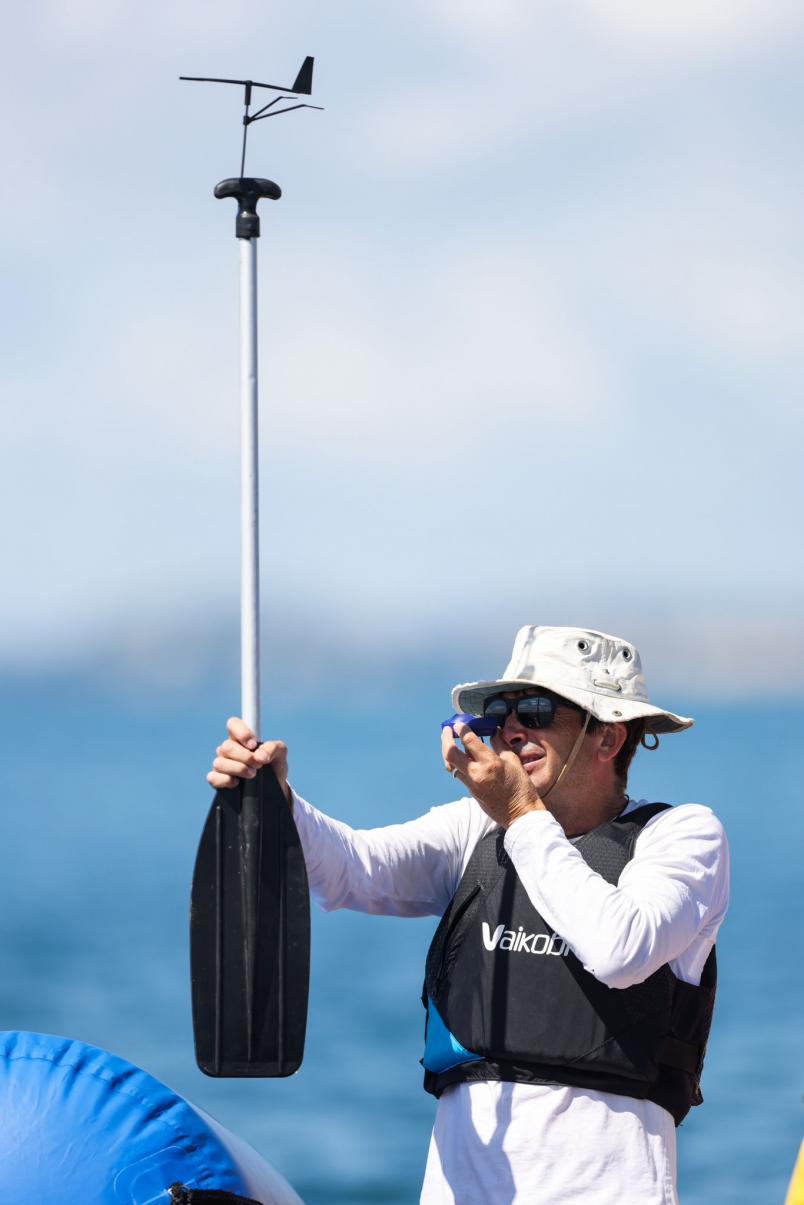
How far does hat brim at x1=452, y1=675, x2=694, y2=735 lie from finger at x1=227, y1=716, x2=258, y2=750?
0.35 m

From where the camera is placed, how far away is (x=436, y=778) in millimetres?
38219

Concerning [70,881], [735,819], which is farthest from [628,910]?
[735,819]

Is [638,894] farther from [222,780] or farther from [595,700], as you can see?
[222,780]

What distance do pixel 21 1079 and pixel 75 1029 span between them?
12.8 metres

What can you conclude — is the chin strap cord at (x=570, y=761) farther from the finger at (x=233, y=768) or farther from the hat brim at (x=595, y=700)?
the finger at (x=233, y=768)

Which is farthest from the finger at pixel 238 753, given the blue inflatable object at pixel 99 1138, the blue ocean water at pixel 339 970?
the blue ocean water at pixel 339 970

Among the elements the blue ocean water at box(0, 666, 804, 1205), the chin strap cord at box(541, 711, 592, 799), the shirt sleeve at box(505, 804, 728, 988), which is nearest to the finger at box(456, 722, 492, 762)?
the shirt sleeve at box(505, 804, 728, 988)

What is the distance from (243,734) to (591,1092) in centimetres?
78

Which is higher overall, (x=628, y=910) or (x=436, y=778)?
(x=628, y=910)

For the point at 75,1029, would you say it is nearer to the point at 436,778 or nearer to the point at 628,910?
the point at 628,910

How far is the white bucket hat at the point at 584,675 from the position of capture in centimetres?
265

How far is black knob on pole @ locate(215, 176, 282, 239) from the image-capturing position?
2.69 metres

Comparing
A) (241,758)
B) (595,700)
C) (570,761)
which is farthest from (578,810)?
(241,758)

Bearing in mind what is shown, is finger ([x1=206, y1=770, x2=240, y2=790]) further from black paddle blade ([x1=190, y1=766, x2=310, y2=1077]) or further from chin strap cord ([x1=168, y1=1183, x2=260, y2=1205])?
chin strap cord ([x1=168, y1=1183, x2=260, y2=1205])
